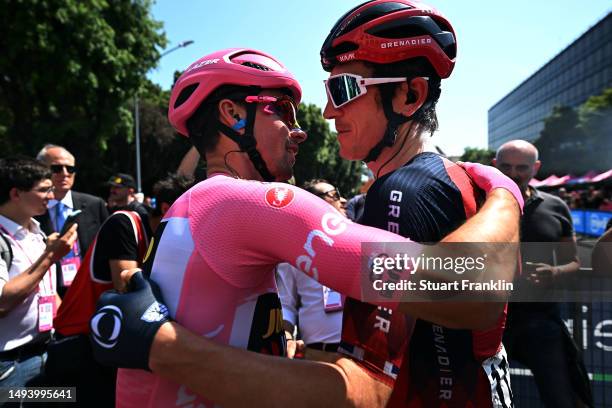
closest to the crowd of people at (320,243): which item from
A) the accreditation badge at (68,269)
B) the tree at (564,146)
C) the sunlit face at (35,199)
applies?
the sunlit face at (35,199)

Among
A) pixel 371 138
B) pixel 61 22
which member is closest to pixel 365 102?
pixel 371 138

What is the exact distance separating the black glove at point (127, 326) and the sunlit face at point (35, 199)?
2.92 meters

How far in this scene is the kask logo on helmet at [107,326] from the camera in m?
1.52

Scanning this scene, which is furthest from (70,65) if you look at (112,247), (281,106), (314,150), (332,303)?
(314,150)

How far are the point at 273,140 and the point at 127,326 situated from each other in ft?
3.55

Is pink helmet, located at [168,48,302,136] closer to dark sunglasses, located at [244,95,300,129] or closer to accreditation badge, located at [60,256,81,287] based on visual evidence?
dark sunglasses, located at [244,95,300,129]

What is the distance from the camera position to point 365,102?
2068 mm

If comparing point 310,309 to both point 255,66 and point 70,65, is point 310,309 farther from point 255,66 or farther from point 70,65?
point 70,65

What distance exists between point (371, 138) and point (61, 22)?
67.4 ft

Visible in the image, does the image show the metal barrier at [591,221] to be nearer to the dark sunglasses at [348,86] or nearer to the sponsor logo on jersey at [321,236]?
the dark sunglasses at [348,86]

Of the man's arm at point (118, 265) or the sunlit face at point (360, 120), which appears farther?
the man's arm at point (118, 265)

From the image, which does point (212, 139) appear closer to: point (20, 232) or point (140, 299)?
point (140, 299)

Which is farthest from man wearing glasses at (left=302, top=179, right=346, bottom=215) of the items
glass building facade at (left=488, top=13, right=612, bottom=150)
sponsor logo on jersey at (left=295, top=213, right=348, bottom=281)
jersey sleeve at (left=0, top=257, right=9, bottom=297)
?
glass building facade at (left=488, top=13, right=612, bottom=150)

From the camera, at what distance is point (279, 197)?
4.90ft
